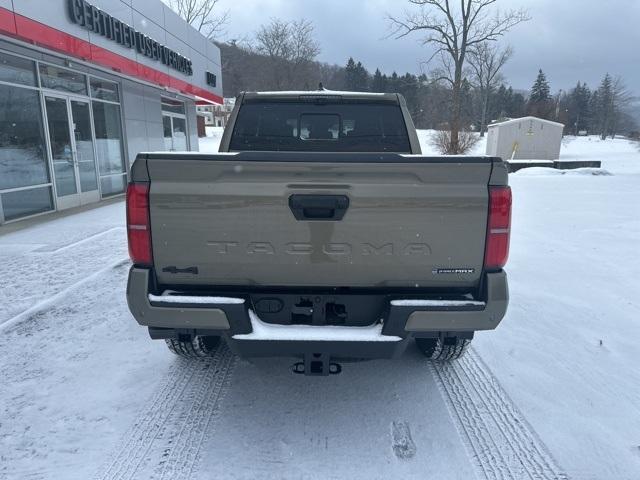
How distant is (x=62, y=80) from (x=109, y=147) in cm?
259

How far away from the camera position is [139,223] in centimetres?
244

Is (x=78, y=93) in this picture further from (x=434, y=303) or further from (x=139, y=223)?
(x=434, y=303)

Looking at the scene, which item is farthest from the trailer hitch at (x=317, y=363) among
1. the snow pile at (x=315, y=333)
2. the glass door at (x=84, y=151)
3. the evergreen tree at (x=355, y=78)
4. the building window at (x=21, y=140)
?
the evergreen tree at (x=355, y=78)

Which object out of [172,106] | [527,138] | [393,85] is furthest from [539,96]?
[172,106]

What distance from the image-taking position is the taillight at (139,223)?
241cm

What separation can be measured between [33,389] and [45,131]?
836 cm

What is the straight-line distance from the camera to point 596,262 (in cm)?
652

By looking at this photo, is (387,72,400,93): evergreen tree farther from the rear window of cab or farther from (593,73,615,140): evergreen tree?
the rear window of cab

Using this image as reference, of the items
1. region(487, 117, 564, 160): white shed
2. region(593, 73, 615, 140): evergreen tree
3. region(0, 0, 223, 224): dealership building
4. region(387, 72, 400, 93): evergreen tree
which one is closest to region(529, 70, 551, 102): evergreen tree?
region(593, 73, 615, 140): evergreen tree

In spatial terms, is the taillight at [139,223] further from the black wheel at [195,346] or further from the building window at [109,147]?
the building window at [109,147]

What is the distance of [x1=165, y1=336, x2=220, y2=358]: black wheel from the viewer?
132 inches

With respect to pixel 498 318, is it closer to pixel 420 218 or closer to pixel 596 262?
pixel 420 218

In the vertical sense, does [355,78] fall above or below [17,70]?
above

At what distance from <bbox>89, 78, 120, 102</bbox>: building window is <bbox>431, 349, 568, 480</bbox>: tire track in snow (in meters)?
12.0
